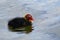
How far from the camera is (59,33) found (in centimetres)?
99

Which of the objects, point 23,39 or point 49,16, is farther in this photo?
point 49,16

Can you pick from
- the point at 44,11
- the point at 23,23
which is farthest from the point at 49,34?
the point at 44,11

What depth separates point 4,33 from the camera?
38.0 inches

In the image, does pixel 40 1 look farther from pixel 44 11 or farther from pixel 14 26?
pixel 14 26

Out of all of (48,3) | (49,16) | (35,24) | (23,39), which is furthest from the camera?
(48,3)

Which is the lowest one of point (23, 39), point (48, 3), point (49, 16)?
point (23, 39)

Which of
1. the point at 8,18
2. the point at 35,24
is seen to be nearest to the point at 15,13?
the point at 8,18

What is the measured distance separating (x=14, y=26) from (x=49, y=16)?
290 millimetres

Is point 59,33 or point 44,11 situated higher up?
point 44,11

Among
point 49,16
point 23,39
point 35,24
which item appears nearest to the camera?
point 23,39

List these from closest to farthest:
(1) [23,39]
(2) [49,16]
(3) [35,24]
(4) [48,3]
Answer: (1) [23,39], (3) [35,24], (2) [49,16], (4) [48,3]

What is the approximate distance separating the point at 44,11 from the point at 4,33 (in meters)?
0.37

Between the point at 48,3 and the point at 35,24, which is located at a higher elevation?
the point at 48,3

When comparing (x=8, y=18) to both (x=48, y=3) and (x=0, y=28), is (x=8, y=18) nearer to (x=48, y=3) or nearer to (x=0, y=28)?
(x=0, y=28)
